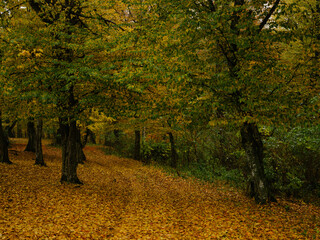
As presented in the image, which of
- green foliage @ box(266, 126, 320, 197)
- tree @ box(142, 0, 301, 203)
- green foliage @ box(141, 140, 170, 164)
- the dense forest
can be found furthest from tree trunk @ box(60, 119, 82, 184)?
green foliage @ box(141, 140, 170, 164)

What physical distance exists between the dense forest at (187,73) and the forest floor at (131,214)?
4.35 feet

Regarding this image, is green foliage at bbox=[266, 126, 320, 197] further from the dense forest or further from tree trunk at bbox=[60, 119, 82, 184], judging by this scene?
tree trunk at bbox=[60, 119, 82, 184]

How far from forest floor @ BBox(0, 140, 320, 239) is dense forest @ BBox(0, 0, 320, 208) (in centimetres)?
133

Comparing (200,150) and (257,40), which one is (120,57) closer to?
(257,40)

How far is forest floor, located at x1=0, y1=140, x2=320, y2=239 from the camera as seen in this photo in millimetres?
6402

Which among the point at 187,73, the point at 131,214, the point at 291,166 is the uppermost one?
the point at 187,73

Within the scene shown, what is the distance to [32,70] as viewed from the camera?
29.6ft

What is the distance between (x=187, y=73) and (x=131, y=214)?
542 centimetres

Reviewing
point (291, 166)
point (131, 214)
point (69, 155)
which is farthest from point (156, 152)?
point (131, 214)

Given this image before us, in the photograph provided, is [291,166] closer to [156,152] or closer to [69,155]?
[69,155]

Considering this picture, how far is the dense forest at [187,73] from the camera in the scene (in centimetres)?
761

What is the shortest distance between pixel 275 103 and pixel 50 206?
840 cm

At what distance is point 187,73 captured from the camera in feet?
24.0

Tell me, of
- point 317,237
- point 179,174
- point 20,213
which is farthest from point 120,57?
point 179,174
